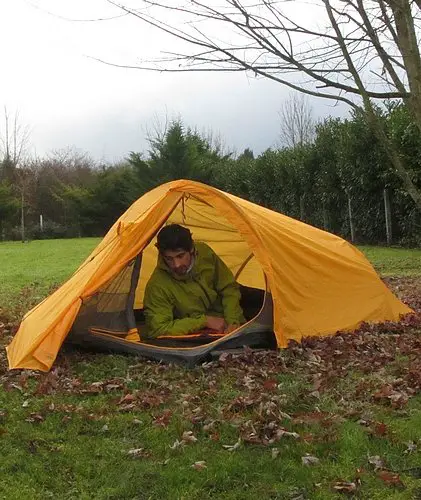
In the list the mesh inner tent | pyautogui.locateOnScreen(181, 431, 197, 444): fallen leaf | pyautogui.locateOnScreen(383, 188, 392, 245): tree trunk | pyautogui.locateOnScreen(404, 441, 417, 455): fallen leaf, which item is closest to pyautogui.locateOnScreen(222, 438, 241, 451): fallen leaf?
pyautogui.locateOnScreen(181, 431, 197, 444): fallen leaf

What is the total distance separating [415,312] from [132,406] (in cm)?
407

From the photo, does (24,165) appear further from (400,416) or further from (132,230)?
(400,416)

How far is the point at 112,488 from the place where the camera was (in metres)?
3.35

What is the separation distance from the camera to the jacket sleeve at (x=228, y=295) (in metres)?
6.55

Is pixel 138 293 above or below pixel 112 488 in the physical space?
above

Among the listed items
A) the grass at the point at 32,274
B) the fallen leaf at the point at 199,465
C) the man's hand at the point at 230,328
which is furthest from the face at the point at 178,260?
the grass at the point at 32,274

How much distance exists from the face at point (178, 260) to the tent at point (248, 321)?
240 millimetres

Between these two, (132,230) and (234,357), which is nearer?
(234,357)

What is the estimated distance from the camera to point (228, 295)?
A: 6.67 m

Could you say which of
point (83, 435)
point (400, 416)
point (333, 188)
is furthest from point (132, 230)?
point (333, 188)

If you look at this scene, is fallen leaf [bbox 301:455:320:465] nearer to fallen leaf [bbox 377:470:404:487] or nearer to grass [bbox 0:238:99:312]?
fallen leaf [bbox 377:470:404:487]

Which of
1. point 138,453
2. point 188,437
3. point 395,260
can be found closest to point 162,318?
point 188,437

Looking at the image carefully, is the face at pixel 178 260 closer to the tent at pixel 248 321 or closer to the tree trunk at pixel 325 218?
the tent at pixel 248 321

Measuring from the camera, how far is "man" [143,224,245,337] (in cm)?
636
